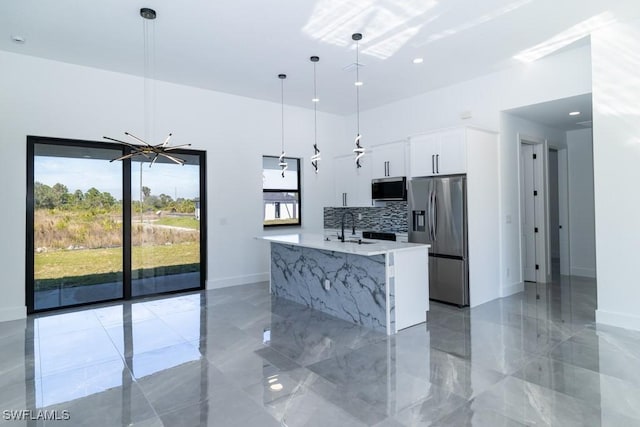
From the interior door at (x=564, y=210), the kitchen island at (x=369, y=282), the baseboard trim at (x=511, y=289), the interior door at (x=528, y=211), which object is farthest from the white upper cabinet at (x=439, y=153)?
the interior door at (x=564, y=210)

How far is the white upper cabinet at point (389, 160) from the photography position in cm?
618

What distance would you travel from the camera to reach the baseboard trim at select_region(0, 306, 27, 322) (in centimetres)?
453

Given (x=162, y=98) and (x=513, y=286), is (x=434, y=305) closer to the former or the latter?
(x=513, y=286)

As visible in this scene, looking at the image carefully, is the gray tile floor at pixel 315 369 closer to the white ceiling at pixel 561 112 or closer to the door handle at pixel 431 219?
the door handle at pixel 431 219

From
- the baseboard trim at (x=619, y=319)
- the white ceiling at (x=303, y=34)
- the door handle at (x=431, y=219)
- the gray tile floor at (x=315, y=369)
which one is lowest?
the gray tile floor at (x=315, y=369)

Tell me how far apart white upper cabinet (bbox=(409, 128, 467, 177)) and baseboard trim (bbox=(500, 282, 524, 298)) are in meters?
1.94

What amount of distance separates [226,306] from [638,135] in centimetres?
518

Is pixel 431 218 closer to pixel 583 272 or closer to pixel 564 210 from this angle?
pixel 564 210

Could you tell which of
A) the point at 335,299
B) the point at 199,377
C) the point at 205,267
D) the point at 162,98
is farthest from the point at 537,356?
the point at 162,98

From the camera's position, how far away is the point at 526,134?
→ 5.93 metres

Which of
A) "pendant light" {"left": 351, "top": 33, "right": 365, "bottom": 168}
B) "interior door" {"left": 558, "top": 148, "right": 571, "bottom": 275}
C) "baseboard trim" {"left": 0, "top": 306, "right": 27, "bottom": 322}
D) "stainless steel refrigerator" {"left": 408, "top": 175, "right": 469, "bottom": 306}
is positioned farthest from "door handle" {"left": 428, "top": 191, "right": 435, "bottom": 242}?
"baseboard trim" {"left": 0, "top": 306, "right": 27, "bottom": 322}

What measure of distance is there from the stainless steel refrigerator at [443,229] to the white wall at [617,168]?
1.44m

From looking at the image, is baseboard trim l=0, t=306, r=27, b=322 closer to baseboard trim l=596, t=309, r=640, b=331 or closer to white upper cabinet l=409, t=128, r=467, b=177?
white upper cabinet l=409, t=128, r=467, b=177

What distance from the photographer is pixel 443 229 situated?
16.6 feet
